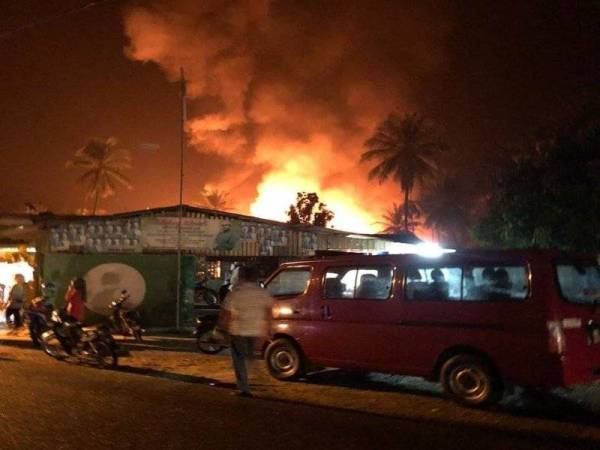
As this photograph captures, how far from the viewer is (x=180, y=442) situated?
21.5ft

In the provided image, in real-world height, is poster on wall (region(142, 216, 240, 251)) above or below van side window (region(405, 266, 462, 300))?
above

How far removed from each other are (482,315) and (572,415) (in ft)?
5.11

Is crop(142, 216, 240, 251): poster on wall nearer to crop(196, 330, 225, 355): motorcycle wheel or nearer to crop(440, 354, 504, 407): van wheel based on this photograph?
crop(196, 330, 225, 355): motorcycle wheel

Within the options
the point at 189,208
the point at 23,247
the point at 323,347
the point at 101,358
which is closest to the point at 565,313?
the point at 323,347

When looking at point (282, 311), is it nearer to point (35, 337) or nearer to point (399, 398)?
point (399, 398)

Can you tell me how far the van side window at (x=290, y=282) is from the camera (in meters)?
10.1

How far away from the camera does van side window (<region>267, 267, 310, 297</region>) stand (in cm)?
1011

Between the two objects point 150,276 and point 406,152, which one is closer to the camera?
point 150,276

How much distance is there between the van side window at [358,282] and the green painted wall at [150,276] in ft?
25.8

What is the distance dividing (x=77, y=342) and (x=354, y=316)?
5.47 metres

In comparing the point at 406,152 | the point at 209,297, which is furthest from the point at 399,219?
the point at 209,297

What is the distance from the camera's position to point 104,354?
11703mm

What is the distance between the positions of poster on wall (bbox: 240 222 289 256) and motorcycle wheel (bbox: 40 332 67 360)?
Answer: 655 centimetres

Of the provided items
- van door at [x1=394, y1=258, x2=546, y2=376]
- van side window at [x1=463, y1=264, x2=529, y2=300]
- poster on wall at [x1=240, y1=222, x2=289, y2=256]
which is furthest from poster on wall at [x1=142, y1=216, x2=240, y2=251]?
van side window at [x1=463, y1=264, x2=529, y2=300]
